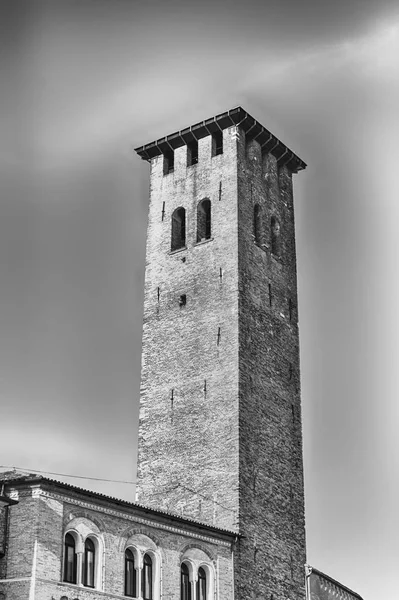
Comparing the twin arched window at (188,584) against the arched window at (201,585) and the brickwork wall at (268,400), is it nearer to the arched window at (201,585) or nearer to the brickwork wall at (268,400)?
the arched window at (201,585)

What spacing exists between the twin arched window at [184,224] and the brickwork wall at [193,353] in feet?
0.77

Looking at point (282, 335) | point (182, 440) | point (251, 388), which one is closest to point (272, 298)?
point (282, 335)

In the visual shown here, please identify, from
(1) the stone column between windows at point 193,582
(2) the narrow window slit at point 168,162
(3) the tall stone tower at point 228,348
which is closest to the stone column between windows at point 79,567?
(1) the stone column between windows at point 193,582

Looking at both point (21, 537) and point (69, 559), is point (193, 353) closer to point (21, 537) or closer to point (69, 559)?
point (69, 559)

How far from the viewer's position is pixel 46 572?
28156mm

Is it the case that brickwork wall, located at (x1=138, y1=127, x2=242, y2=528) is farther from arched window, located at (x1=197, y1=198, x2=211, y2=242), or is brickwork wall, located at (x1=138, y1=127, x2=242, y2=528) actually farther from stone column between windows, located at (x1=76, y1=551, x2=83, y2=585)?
stone column between windows, located at (x1=76, y1=551, x2=83, y2=585)

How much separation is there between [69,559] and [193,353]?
13.1 metres

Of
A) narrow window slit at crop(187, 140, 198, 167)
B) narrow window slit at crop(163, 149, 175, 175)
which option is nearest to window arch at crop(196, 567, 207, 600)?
narrow window slit at crop(187, 140, 198, 167)

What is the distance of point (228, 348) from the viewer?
39625mm

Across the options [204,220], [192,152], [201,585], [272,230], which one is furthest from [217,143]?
[201,585]

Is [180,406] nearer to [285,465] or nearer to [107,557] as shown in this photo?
[285,465]

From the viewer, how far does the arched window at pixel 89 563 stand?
29562mm

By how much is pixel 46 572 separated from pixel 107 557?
264cm

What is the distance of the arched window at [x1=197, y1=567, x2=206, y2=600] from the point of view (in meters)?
33.6
